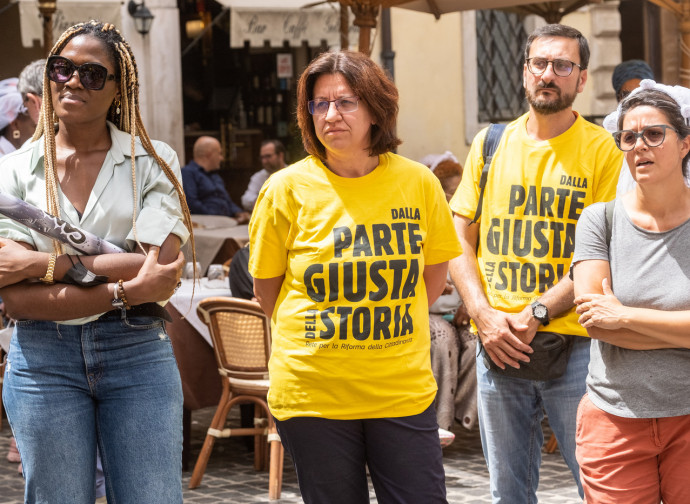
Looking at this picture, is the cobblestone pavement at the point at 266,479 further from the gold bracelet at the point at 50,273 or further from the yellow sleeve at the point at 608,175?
the gold bracelet at the point at 50,273

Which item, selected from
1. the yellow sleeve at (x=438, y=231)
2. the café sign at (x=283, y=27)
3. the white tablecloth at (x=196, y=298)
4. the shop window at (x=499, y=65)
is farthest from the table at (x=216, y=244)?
the shop window at (x=499, y=65)

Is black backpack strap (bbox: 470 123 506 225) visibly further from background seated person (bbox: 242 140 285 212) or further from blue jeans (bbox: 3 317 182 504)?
background seated person (bbox: 242 140 285 212)

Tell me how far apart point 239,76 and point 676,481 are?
13315 mm

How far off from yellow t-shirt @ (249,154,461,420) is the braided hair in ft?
1.05

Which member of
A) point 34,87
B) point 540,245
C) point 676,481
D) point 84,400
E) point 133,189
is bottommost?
point 676,481

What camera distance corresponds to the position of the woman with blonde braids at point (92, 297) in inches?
127

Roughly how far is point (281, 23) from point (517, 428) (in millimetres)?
9031

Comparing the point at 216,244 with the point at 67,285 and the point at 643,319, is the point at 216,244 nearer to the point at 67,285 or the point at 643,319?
the point at 67,285

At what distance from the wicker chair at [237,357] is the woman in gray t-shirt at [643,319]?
10.1ft

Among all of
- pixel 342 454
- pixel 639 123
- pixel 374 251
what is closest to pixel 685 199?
pixel 639 123

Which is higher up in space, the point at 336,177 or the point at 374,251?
the point at 336,177

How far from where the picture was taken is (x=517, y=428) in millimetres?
4145

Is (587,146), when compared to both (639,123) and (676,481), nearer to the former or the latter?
(639,123)

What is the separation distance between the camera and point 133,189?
3.39 metres
